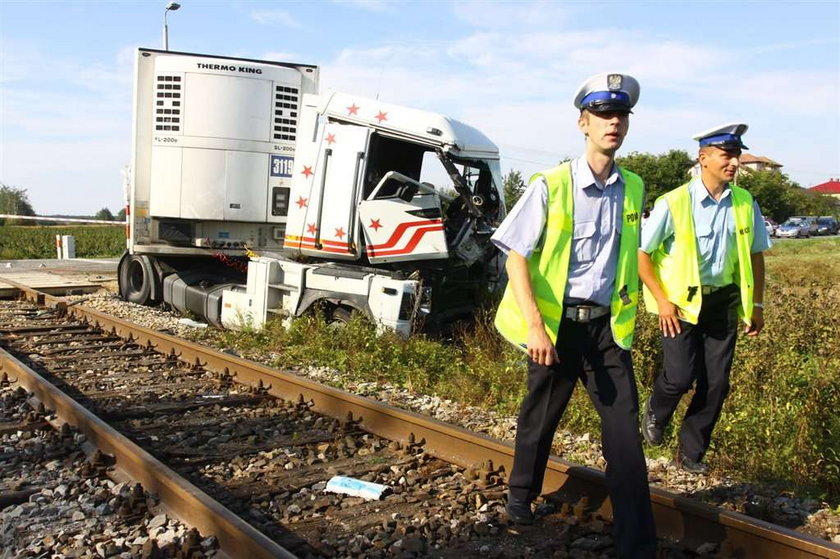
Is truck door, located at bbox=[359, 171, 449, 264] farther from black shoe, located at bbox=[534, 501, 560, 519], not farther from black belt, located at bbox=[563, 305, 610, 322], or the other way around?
black belt, located at bbox=[563, 305, 610, 322]

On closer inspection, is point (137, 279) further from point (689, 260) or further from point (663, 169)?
point (663, 169)

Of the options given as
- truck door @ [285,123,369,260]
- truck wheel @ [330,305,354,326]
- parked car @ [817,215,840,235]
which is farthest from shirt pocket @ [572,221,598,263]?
parked car @ [817,215,840,235]

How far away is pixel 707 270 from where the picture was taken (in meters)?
4.58

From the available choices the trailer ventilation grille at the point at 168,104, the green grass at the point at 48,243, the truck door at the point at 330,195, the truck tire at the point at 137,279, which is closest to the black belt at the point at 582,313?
the truck door at the point at 330,195

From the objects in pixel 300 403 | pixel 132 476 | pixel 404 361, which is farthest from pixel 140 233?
pixel 132 476

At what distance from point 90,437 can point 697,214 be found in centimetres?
410

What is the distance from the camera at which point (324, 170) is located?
31.4ft

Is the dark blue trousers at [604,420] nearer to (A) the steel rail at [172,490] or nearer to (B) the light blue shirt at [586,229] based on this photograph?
(B) the light blue shirt at [586,229]

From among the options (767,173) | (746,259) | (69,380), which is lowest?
(69,380)

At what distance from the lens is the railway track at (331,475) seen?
12.2 feet

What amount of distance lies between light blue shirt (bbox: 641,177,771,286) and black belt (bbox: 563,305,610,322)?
3.99 feet

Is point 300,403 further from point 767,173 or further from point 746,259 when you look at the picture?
point 767,173

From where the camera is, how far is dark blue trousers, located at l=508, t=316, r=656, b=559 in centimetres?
341

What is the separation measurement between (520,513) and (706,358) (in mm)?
1539
